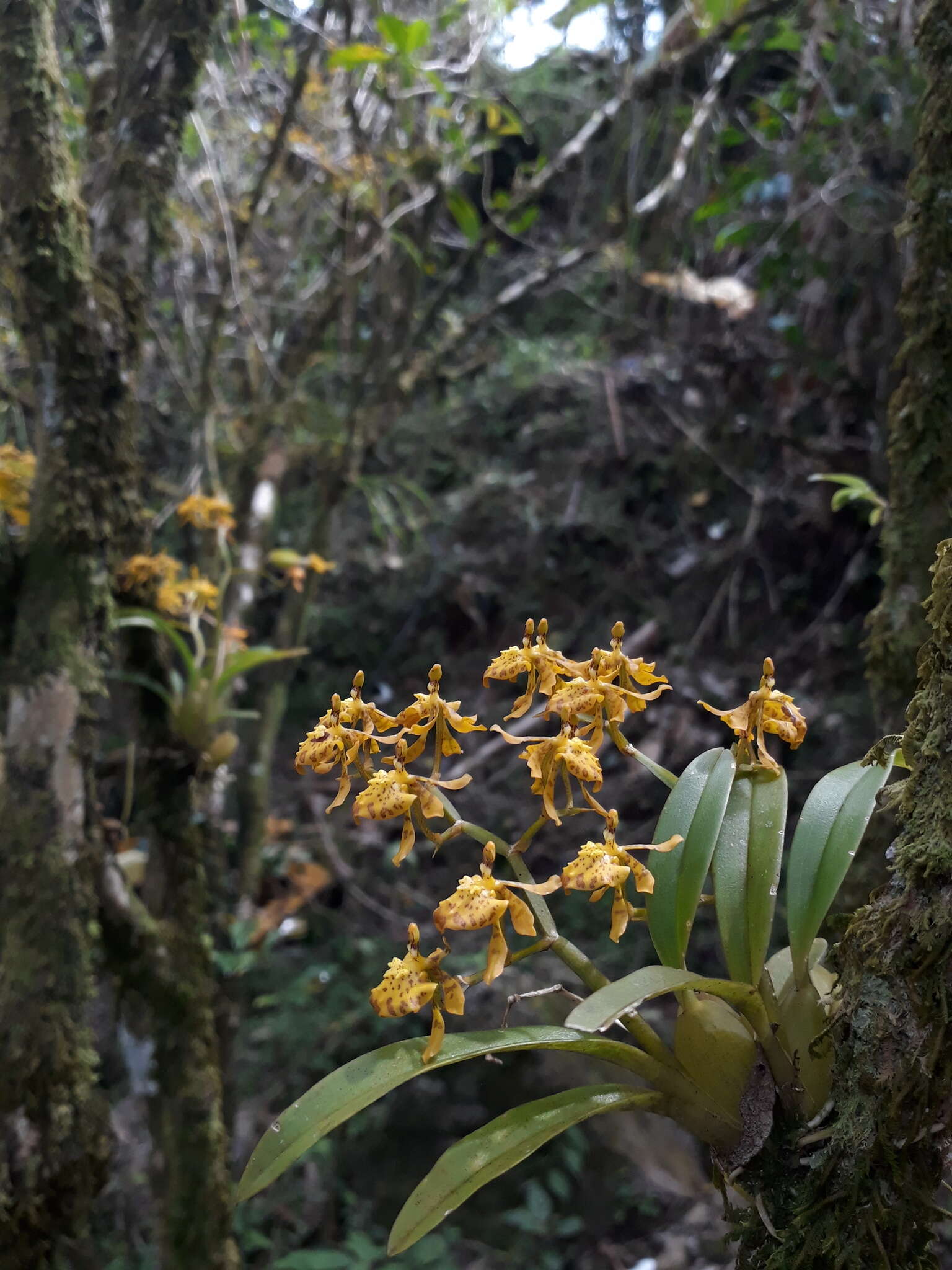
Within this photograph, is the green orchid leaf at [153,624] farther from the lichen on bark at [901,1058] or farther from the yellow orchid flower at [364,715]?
the lichen on bark at [901,1058]

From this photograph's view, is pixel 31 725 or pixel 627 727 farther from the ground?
pixel 31 725

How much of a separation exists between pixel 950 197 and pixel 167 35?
4.29 ft

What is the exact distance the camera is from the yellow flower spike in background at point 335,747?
657mm

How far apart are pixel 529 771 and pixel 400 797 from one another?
0.11 meters

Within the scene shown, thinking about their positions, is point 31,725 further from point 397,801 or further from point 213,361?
point 213,361

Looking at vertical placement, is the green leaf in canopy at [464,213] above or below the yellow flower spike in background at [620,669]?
above

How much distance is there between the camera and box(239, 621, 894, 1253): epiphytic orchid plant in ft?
1.88

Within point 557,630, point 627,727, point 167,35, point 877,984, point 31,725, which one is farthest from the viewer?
point 557,630

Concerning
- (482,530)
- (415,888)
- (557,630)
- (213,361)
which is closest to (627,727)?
(557,630)

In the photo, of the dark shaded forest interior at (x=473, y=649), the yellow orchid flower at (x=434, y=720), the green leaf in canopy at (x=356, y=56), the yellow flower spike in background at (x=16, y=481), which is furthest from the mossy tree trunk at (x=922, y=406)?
the green leaf in canopy at (x=356, y=56)

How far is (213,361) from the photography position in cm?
211

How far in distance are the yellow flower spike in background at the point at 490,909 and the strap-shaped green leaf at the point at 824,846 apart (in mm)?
218

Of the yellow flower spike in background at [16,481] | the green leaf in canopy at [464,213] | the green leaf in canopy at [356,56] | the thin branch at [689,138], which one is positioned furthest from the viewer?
the green leaf in canopy at [464,213]

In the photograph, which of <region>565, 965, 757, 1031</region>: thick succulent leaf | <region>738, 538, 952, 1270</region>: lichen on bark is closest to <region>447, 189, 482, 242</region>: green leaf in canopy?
<region>738, 538, 952, 1270</region>: lichen on bark
